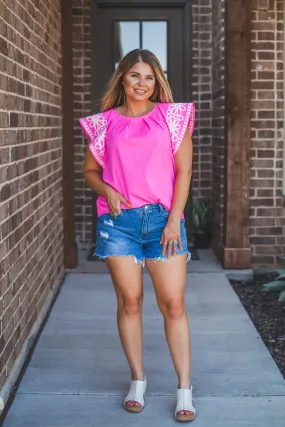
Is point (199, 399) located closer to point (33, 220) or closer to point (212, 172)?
point (33, 220)

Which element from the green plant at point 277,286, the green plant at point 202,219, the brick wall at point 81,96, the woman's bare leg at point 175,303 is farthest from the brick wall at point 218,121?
the woman's bare leg at point 175,303

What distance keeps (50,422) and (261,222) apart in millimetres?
3829

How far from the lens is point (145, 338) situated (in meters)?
4.74

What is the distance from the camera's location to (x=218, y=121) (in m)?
7.28

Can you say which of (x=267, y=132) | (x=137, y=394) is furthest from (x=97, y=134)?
(x=267, y=132)

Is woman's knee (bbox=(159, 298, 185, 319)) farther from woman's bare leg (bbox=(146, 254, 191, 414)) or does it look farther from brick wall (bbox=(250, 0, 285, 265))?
brick wall (bbox=(250, 0, 285, 265))

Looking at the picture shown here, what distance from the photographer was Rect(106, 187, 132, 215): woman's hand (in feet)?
10.8

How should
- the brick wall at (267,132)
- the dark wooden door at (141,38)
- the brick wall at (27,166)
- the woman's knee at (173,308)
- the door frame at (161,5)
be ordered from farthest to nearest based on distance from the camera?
the dark wooden door at (141,38) → the door frame at (161,5) → the brick wall at (267,132) → the brick wall at (27,166) → the woman's knee at (173,308)

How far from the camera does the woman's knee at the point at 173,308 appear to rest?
3.40m

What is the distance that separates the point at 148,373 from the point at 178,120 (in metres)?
1.51

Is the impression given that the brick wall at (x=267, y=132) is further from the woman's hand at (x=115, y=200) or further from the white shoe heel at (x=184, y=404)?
the woman's hand at (x=115, y=200)

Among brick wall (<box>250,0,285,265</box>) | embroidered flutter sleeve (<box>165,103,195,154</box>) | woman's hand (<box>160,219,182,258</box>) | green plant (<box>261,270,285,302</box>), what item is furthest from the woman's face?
brick wall (<box>250,0,285,265</box>)

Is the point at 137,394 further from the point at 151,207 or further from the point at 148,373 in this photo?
the point at 151,207

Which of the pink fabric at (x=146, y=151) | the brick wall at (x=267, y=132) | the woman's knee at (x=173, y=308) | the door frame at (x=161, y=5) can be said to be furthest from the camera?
the door frame at (x=161, y=5)
